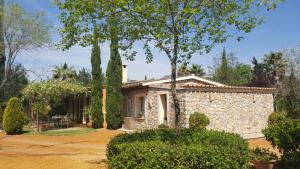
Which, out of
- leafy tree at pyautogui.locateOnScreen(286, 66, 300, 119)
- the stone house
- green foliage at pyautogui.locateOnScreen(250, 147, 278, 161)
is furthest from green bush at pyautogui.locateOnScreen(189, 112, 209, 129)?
leafy tree at pyautogui.locateOnScreen(286, 66, 300, 119)

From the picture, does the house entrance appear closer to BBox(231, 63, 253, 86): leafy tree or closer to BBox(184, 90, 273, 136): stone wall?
BBox(184, 90, 273, 136): stone wall

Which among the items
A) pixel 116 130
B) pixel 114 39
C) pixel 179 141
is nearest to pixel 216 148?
pixel 179 141

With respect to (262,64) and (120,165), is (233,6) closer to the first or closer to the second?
(120,165)

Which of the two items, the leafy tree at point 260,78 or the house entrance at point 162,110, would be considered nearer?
the house entrance at point 162,110

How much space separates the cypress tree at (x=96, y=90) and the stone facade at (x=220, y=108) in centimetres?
324

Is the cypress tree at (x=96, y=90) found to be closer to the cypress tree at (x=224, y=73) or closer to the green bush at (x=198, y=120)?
the green bush at (x=198, y=120)

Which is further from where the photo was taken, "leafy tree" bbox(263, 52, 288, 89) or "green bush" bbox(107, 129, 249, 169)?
"leafy tree" bbox(263, 52, 288, 89)

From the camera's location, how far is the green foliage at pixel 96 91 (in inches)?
1044

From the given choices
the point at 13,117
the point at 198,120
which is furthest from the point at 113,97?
the point at 198,120

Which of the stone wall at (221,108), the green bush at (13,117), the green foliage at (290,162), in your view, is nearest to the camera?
the green foliage at (290,162)

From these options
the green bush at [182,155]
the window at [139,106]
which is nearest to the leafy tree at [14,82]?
the window at [139,106]

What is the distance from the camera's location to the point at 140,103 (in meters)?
25.3

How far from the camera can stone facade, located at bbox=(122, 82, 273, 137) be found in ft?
66.1

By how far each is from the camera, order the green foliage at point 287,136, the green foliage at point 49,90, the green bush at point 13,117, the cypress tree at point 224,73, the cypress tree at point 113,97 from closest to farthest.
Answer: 1. the green foliage at point 287,136
2. the green bush at point 13,117
3. the cypress tree at point 113,97
4. the green foliage at point 49,90
5. the cypress tree at point 224,73
